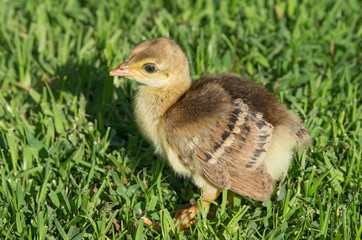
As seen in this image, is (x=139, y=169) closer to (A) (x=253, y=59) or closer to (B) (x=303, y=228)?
(B) (x=303, y=228)

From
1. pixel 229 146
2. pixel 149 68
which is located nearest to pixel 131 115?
pixel 149 68

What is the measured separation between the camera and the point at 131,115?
399 centimetres

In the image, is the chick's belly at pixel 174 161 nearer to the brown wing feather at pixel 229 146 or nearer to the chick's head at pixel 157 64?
the brown wing feather at pixel 229 146

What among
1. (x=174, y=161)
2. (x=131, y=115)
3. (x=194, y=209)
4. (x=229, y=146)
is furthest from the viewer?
(x=131, y=115)

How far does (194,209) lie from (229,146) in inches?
20.2

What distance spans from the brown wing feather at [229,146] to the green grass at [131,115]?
20 centimetres

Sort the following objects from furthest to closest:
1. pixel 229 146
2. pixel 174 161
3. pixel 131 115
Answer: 1. pixel 131 115
2. pixel 174 161
3. pixel 229 146

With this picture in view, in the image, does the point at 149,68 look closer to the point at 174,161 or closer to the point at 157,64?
the point at 157,64

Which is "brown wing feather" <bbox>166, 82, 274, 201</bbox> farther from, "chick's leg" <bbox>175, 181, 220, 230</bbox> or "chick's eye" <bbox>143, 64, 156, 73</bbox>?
"chick's eye" <bbox>143, 64, 156, 73</bbox>

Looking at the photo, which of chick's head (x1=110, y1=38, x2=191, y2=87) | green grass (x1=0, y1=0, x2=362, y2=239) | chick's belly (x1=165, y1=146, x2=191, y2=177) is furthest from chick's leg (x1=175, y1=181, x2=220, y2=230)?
chick's head (x1=110, y1=38, x2=191, y2=87)

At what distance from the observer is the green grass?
122 inches

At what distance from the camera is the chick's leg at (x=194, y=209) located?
10.4 ft

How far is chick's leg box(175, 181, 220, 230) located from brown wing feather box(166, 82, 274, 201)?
19 cm

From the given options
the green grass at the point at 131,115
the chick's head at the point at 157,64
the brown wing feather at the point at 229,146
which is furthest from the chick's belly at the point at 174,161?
the chick's head at the point at 157,64
